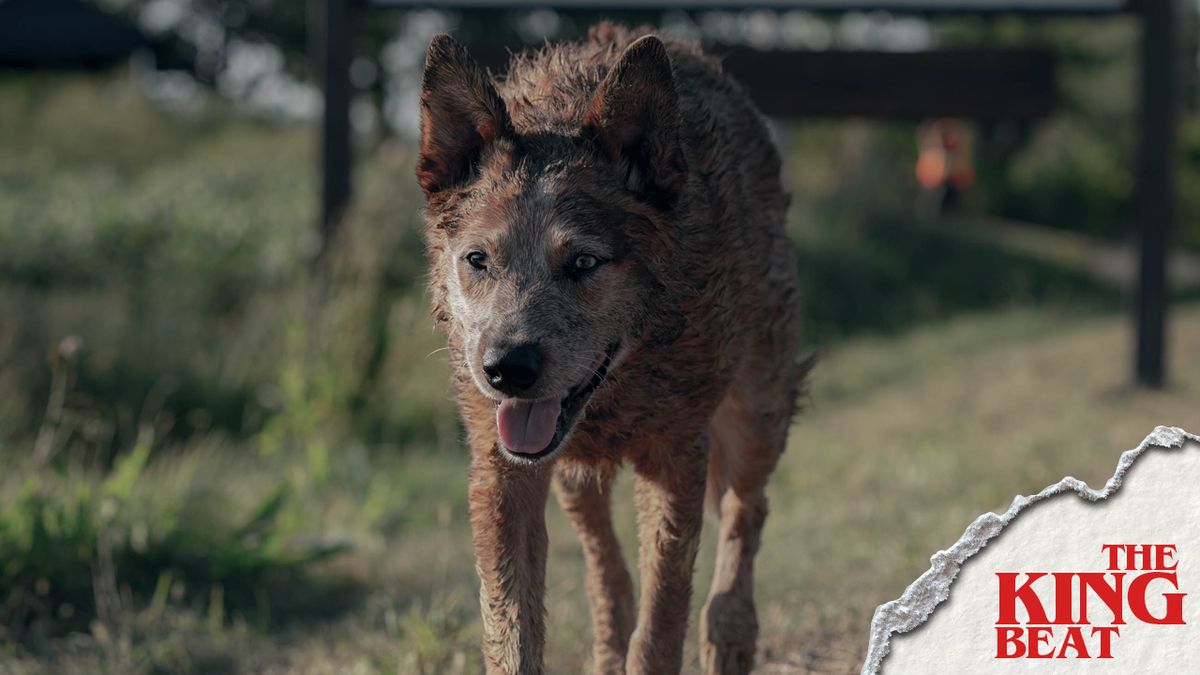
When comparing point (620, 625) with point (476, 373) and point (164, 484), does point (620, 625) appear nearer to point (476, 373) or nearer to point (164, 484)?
point (476, 373)

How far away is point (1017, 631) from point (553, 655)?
225 cm

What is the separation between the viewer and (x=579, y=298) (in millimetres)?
3426

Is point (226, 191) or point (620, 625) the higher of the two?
point (226, 191)

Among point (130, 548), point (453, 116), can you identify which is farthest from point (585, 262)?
point (130, 548)

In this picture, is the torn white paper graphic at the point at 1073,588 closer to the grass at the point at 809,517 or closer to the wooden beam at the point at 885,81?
the grass at the point at 809,517

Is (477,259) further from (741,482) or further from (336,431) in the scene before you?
(336,431)

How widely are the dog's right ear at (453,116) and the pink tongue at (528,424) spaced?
70cm

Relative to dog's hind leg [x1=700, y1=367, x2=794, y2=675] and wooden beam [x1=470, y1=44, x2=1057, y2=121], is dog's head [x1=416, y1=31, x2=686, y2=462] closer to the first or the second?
dog's hind leg [x1=700, y1=367, x2=794, y2=675]

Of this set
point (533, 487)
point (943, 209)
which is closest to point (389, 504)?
point (533, 487)

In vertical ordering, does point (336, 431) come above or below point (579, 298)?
below

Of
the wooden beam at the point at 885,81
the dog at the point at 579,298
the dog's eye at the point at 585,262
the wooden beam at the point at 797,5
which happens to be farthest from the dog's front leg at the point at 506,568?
the wooden beam at the point at 885,81

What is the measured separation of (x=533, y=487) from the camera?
3717 mm

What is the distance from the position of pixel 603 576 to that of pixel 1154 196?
779 cm

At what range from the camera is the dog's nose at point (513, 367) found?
10.5ft
